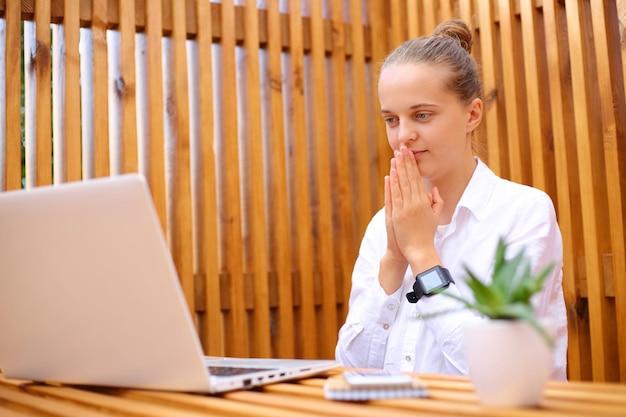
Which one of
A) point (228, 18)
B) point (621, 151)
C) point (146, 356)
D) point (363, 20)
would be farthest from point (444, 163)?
point (363, 20)

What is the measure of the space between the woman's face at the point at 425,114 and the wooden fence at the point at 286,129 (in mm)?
687

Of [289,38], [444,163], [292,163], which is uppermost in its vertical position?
[289,38]

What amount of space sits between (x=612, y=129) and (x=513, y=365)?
1652 mm

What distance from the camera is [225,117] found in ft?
9.26

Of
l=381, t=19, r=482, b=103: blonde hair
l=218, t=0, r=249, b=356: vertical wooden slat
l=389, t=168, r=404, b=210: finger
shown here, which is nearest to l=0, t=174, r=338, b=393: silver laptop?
l=389, t=168, r=404, b=210: finger

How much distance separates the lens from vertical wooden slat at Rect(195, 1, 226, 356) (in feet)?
8.88

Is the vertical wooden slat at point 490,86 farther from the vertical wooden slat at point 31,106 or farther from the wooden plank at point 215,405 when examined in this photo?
the wooden plank at point 215,405

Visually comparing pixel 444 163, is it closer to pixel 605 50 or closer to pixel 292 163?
pixel 605 50

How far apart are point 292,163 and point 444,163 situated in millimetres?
1215

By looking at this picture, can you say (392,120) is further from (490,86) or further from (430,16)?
(430,16)

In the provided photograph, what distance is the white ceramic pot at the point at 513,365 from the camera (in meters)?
0.80

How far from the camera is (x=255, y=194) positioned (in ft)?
9.37

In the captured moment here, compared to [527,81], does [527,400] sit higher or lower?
lower

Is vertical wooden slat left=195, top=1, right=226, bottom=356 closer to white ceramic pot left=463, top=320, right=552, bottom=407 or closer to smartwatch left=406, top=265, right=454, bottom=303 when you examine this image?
smartwatch left=406, top=265, right=454, bottom=303
